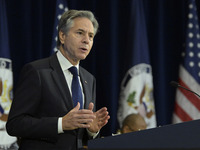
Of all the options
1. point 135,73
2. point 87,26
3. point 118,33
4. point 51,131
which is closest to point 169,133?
point 51,131

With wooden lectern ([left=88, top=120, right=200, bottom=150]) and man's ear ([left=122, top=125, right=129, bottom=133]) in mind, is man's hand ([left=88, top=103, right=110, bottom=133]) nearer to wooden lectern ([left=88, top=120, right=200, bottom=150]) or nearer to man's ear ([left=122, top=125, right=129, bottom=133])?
wooden lectern ([left=88, top=120, right=200, bottom=150])

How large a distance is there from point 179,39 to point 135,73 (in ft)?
A: 3.59

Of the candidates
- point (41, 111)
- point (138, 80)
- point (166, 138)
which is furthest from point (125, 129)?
point (166, 138)

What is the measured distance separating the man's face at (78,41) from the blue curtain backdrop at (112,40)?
8.39ft

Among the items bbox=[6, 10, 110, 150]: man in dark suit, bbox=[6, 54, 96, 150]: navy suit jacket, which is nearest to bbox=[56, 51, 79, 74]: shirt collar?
bbox=[6, 10, 110, 150]: man in dark suit

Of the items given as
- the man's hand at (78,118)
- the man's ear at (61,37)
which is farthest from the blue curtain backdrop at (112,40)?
the man's hand at (78,118)

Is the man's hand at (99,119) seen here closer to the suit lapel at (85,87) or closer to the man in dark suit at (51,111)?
the man in dark suit at (51,111)

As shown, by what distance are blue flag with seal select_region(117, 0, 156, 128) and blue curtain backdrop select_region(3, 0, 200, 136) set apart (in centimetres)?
12

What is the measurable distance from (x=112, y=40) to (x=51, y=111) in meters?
3.27

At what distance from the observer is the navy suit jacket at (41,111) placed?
79.7 inches

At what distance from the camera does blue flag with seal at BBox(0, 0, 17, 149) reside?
14.3 ft

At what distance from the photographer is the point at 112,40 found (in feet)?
17.3

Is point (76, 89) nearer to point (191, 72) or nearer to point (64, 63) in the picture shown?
point (64, 63)

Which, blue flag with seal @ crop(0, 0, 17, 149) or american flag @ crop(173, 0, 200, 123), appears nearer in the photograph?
blue flag with seal @ crop(0, 0, 17, 149)
